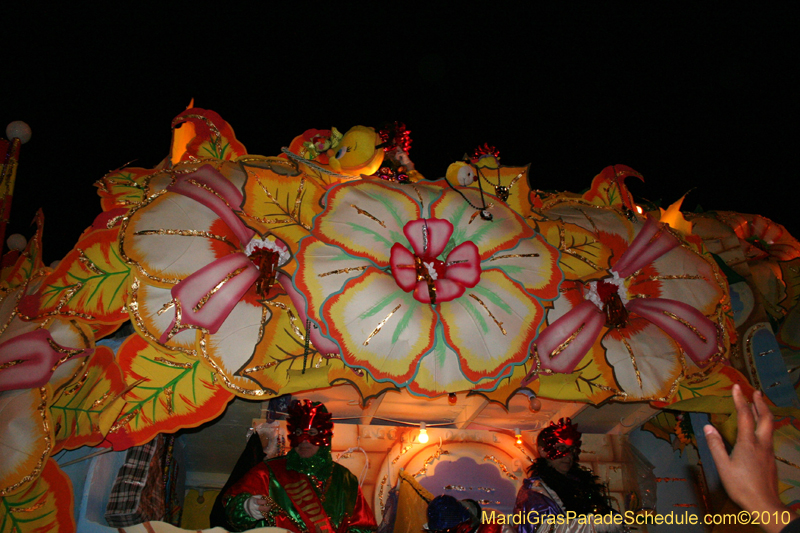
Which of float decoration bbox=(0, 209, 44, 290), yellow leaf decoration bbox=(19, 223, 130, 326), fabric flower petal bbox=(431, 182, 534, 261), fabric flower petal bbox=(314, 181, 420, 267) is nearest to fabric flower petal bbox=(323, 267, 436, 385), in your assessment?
fabric flower petal bbox=(314, 181, 420, 267)

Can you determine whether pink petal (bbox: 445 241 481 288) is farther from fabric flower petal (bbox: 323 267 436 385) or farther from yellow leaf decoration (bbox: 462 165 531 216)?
yellow leaf decoration (bbox: 462 165 531 216)

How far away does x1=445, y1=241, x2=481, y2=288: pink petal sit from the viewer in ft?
7.22

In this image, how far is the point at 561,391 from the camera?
235 cm

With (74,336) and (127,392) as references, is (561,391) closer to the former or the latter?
(127,392)

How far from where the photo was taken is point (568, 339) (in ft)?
7.63

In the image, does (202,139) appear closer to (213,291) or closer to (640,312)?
(213,291)

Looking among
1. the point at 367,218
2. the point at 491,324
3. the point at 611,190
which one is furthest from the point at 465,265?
the point at 611,190

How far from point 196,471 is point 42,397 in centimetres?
189

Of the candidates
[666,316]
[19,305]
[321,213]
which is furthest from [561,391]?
[19,305]

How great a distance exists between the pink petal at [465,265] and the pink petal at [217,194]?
808mm

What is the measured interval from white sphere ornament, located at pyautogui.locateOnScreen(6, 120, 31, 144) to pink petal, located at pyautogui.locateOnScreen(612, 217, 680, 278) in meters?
2.86

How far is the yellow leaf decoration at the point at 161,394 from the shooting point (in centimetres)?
203

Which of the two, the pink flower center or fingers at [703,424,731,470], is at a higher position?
the pink flower center

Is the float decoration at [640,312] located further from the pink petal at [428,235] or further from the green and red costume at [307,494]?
the green and red costume at [307,494]
